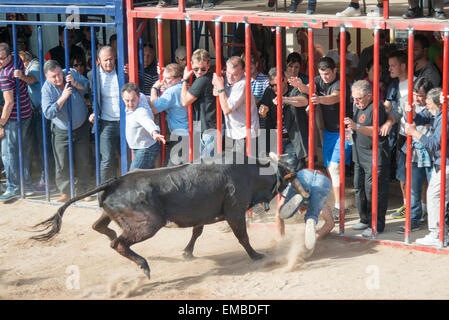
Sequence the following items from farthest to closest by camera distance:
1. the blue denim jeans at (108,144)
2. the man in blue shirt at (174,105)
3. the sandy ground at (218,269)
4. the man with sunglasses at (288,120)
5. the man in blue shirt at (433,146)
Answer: the blue denim jeans at (108,144), the man in blue shirt at (174,105), the man with sunglasses at (288,120), the man in blue shirt at (433,146), the sandy ground at (218,269)

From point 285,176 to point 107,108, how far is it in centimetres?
264

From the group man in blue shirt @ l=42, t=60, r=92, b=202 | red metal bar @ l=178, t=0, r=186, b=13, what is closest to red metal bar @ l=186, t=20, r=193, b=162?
red metal bar @ l=178, t=0, r=186, b=13

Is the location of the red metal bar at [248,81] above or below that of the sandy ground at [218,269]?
above

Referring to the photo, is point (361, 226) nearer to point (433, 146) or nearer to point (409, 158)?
point (409, 158)

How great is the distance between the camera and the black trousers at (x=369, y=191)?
797 cm

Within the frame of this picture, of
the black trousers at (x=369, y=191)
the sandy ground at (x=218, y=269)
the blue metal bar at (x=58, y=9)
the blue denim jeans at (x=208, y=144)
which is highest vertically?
the blue metal bar at (x=58, y=9)

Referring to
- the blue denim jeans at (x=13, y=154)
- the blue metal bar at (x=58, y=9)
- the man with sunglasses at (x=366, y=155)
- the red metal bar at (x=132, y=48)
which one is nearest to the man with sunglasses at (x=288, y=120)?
the man with sunglasses at (x=366, y=155)

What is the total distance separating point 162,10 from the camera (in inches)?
346

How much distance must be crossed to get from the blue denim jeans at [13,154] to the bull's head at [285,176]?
360 cm

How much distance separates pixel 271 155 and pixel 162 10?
2214 millimetres

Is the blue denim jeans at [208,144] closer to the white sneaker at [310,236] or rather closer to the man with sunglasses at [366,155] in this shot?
the man with sunglasses at [366,155]

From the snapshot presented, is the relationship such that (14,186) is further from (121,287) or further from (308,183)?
(308,183)

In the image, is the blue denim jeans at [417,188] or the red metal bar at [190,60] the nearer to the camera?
the blue denim jeans at [417,188]

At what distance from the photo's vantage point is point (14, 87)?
31.3ft
